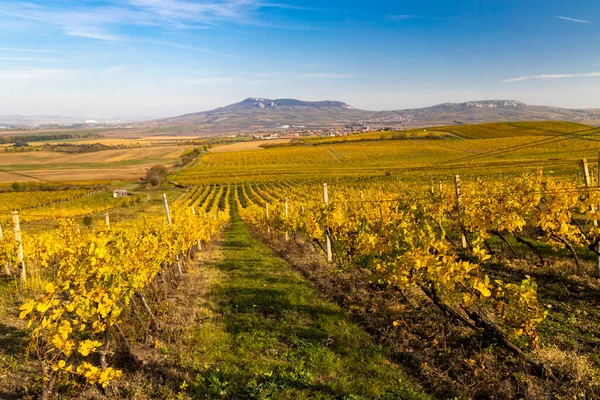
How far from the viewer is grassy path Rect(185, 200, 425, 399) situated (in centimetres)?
650

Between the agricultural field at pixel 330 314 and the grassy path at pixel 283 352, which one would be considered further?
the grassy path at pixel 283 352

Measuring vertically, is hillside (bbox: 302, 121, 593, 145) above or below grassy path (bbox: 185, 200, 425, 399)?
above

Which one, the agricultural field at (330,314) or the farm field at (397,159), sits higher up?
the farm field at (397,159)

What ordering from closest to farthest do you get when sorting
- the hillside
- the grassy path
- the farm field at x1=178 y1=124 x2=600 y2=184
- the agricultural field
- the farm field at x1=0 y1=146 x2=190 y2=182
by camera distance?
1. the agricultural field
2. the grassy path
3. the farm field at x1=178 y1=124 x2=600 y2=184
4. the farm field at x1=0 y1=146 x2=190 y2=182
5. the hillside

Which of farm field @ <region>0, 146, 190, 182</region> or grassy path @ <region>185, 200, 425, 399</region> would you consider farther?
farm field @ <region>0, 146, 190, 182</region>

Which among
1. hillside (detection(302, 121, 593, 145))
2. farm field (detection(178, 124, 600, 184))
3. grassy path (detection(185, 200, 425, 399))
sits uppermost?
hillside (detection(302, 121, 593, 145))

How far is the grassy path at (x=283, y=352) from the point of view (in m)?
6.50

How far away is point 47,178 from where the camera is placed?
271ft

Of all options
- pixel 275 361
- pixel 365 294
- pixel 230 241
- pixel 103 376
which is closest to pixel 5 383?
pixel 103 376

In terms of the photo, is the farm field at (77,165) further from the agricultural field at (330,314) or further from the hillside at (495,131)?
the hillside at (495,131)

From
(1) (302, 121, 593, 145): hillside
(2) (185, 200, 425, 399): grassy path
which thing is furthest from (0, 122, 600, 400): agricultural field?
(1) (302, 121, 593, 145): hillside

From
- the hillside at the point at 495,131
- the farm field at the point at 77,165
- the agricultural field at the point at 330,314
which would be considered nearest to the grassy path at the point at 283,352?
the agricultural field at the point at 330,314

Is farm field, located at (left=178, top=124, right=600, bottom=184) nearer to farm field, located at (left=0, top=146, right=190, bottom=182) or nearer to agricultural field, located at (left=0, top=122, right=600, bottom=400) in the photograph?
farm field, located at (left=0, top=146, right=190, bottom=182)

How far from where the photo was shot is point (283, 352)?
7.86 meters
